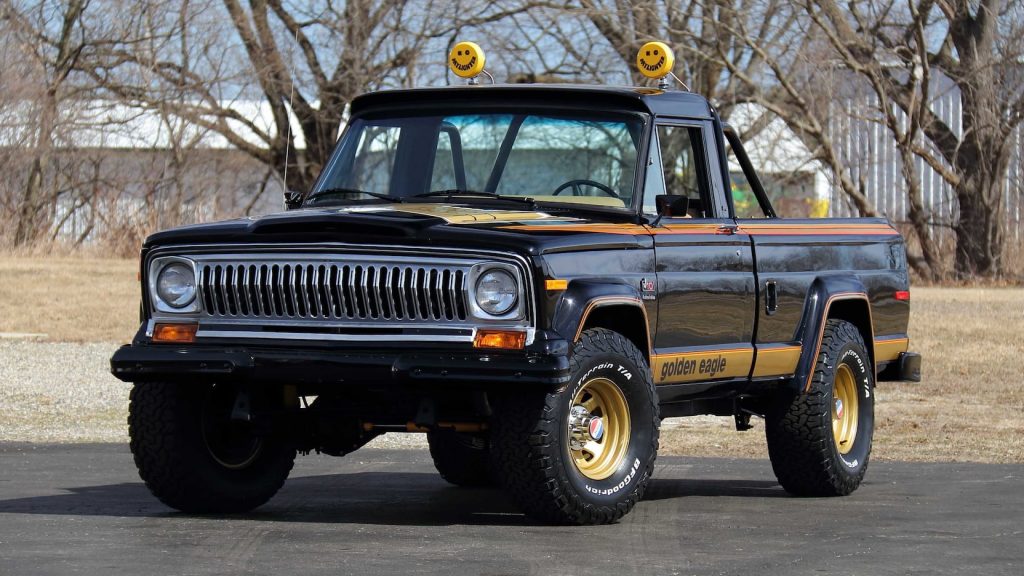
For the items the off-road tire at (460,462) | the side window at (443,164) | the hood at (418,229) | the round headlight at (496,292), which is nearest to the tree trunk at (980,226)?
the off-road tire at (460,462)

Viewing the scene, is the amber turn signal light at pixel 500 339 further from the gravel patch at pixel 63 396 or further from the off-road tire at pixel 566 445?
the gravel patch at pixel 63 396

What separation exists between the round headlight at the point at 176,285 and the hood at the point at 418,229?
0.45 ft

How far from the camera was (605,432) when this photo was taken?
26.1 feet

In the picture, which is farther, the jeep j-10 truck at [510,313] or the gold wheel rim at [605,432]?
the gold wheel rim at [605,432]

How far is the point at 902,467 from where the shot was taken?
442 inches

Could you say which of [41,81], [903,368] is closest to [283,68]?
[41,81]

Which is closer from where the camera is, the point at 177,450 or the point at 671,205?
the point at 177,450

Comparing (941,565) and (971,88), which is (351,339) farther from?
(971,88)

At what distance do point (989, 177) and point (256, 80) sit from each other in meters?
14.7

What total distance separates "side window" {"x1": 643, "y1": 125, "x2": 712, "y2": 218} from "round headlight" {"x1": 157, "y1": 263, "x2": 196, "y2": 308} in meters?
2.25

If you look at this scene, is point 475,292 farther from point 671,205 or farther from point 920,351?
point 920,351

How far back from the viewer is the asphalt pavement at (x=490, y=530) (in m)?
6.71

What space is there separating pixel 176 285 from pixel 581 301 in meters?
1.96

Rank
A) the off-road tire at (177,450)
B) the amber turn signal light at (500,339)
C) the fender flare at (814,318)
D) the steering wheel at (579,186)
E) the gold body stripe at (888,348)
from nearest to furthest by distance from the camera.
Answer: the amber turn signal light at (500,339) → the off-road tire at (177,450) → the steering wheel at (579,186) → the fender flare at (814,318) → the gold body stripe at (888,348)
